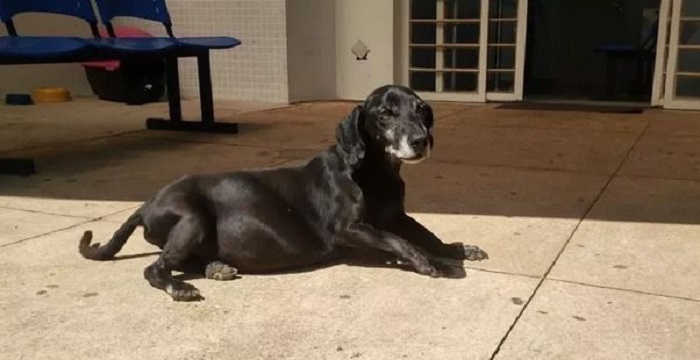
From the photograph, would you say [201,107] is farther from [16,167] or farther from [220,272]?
[220,272]

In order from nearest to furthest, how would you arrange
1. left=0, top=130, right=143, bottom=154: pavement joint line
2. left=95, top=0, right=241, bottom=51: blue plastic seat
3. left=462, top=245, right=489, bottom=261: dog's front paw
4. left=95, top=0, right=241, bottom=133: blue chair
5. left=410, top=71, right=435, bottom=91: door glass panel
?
1. left=462, top=245, right=489, bottom=261: dog's front paw
2. left=0, top=130, right=143, bottom=154: pavement joint line
3. left=95, top=0, right=241, bottom=51: blue plastic seat
4. left=95, top=0, right=241, bottom=133: blue chair
5. left=410, top=71, right=435, bottom=91: door glass panel

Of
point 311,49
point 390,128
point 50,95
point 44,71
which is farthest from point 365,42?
point 390,128

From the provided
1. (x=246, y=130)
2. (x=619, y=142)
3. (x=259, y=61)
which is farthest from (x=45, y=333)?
(x=259, y=61)

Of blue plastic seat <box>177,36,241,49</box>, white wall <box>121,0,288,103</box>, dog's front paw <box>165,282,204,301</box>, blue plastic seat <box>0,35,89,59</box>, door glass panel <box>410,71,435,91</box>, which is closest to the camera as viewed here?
dog's front paw <box>165,282,204,301</box>

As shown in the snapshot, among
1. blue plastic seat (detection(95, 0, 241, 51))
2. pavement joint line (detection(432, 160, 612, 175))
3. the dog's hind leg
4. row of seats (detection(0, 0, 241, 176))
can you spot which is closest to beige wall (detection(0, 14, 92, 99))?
blue plastic seat (detection(95, 0, 241, 51))

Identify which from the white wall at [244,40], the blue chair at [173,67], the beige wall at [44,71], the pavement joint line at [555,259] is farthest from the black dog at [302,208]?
the beige wall at [44,71]

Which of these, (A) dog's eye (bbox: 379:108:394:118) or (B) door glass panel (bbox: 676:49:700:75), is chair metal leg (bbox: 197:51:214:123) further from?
(B) door glass panel (bbox: 676:49:700:75)

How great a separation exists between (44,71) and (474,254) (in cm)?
715

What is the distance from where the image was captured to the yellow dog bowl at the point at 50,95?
7.96m

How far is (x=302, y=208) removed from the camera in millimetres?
2547

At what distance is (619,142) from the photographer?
5.25 meters

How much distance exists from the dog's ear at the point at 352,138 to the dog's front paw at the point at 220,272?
1.87ft

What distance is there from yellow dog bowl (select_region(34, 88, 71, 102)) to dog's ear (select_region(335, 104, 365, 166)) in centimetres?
→ 640

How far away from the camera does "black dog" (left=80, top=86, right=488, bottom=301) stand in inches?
94.9
